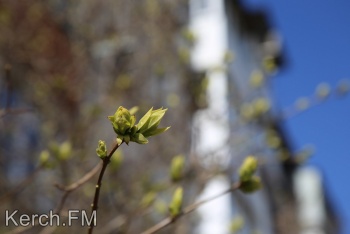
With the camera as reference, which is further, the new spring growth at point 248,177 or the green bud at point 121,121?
the new spring growth at point 248,177

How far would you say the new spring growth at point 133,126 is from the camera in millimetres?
958

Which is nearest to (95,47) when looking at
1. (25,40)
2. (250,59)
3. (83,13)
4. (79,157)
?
(83,13)

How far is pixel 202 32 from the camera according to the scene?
9.84 meters

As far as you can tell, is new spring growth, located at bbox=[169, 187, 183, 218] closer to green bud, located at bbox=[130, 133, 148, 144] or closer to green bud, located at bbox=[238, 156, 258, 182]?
green bud, located at bbox=[238, 156, 258, 182]

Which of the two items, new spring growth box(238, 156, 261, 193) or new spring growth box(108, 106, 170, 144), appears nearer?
new spring growth box(108, 106, 170, 144)

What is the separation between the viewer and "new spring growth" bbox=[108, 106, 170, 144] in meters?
0.96

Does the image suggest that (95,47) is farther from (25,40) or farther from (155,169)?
(155,169)

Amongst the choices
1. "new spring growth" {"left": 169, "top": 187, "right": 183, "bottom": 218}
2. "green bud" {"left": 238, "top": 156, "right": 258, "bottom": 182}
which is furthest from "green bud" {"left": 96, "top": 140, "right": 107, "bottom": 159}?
"green bud" {"left": 238, "top": 156, "right": 258, "bottom": 182}

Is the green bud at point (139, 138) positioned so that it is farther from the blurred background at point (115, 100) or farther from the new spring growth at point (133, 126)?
the blurred background at point (115, 100)

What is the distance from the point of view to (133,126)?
3.22ft

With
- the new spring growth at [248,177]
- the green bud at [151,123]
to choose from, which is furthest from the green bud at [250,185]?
the green bud at [151,123]

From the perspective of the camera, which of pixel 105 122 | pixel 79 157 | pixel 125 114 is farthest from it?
pixel 105 122

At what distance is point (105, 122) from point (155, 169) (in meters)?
1.02

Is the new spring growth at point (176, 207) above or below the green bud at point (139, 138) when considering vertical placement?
above
